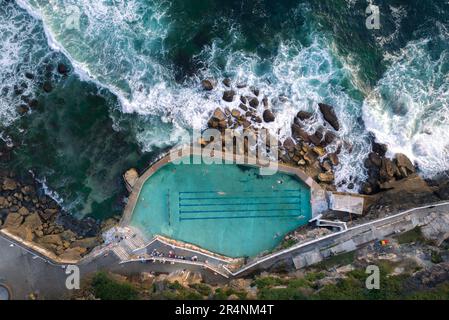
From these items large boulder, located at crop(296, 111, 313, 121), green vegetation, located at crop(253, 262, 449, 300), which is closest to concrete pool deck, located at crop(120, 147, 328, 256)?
large boulder, located at crop(296, 111, 313, 121)

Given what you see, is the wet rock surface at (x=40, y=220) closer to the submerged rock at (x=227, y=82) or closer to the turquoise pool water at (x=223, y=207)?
the turquoise pool water at (x=223, y=207)

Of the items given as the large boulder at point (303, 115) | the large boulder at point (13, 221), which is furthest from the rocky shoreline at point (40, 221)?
the large boulder at point (303, 115)

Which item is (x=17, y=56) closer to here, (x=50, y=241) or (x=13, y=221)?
(x=13, y=221)

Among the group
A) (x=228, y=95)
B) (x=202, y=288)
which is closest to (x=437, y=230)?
(x=202, y=288)

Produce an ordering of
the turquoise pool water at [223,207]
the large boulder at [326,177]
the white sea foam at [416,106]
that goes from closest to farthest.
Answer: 1. the turquoise pool water at [223,207]
2. the large boulder at [326,177]
3. the white sea foam at [416,106]

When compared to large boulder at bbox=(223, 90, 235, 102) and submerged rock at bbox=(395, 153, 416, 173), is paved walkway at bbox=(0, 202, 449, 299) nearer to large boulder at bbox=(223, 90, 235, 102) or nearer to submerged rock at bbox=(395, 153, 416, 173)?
submerged rock at bbox=(395, 153, 416, 173)
